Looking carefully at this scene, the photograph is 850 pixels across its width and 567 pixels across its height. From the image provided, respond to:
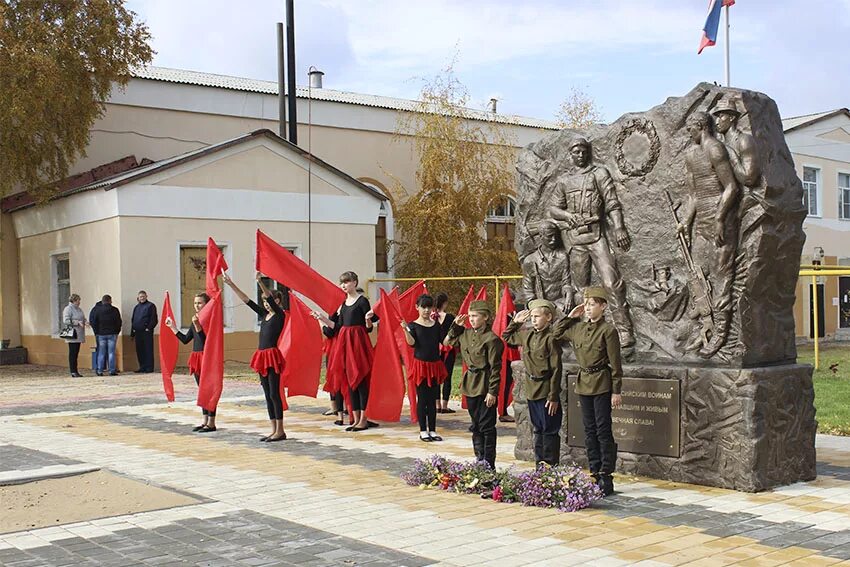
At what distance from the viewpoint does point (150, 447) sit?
12.4m

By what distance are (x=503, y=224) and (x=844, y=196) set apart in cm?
1479

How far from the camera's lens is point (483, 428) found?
31.3 ft

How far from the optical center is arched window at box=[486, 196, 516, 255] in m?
33.4

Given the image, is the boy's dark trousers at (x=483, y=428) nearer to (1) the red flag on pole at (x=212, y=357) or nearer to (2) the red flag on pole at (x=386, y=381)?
(2) the red flag on pole at (x=386, y=381)

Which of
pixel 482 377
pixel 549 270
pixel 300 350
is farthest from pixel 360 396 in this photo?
pixel 482 377

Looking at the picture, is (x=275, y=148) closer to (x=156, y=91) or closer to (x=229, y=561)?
(x=156, y=91)

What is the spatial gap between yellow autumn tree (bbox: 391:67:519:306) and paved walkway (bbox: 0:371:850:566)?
738 inches

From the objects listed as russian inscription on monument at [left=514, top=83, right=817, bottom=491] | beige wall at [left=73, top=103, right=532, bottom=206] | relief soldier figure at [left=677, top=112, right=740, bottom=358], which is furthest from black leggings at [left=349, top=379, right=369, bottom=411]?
beige wall at [left=73, top=103, right=532, bottom=206]

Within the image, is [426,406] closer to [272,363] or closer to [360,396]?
[360,396]

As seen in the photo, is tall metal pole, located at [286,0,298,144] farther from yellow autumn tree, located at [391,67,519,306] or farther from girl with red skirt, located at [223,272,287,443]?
girl with red skirt, located at [223,272,287,443]

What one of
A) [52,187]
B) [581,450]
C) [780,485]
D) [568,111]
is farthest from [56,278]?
[780,485]

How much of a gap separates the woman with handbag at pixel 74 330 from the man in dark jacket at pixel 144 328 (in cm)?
112

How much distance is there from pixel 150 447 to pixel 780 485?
6958 mm

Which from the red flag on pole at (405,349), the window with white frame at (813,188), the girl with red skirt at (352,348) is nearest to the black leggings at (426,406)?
the red flag on pole at (405,349)
